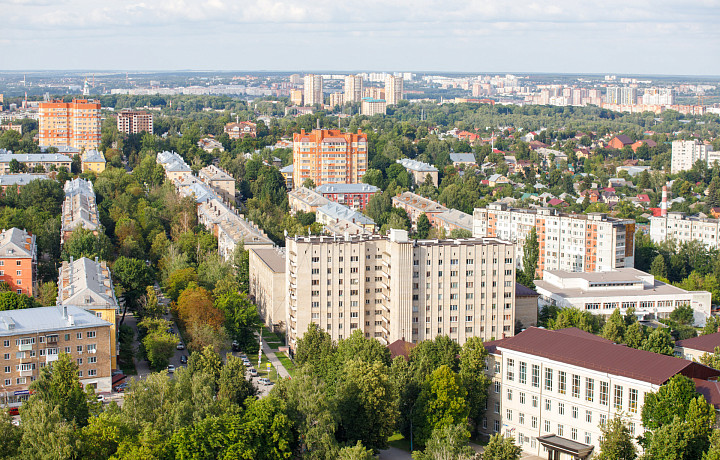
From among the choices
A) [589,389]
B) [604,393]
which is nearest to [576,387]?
[589,389]

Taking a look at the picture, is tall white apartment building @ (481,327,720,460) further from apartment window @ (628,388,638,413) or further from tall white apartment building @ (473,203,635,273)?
tall white apartment building @ (473,203,635,273)

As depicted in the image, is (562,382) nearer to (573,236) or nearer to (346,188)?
(573,236)

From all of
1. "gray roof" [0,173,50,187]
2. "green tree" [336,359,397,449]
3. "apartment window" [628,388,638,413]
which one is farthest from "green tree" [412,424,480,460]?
"gray roof" [0,173,50,187]

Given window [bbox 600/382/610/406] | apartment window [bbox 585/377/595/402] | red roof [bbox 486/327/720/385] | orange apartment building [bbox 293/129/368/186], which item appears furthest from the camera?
orange apartment building [bbox 293/129/368/186]

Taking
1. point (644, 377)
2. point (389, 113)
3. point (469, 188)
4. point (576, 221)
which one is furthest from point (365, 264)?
point (389, 113)

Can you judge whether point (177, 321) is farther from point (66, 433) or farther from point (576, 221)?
point (576, 221)

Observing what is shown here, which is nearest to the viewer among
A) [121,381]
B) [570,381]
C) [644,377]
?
[644,377]
